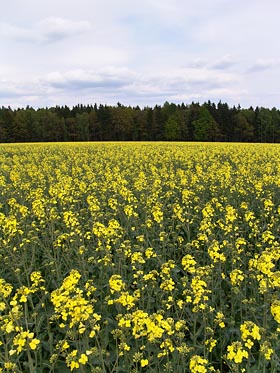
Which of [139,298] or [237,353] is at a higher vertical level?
[237,353]

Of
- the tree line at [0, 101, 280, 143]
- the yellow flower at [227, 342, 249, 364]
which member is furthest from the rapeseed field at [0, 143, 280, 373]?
the tree line at [0, 101, 280, 143]

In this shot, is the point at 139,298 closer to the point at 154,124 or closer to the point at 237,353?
the point at 237,353

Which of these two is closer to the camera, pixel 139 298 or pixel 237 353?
pixel 237 353

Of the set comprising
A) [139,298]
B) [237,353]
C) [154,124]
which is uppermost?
[154,124]

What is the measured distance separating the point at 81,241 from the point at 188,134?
60.0 metres

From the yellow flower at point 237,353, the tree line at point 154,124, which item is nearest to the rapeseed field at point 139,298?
the yellow flower at point 237,353

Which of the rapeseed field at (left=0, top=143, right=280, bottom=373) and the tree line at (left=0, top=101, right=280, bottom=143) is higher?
the tree line at (left=0, top=101, right=280, bottom=143)

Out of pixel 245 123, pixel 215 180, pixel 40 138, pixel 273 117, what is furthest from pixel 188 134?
pixel 215 180

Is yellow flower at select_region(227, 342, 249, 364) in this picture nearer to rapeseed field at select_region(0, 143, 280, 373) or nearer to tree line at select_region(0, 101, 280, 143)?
rapeseed field at select_region(0, 143, 280, 373)

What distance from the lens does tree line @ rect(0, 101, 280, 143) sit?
209 feet

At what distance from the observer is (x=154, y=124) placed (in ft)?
212

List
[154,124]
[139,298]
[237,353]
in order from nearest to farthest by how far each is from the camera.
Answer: [237,353] → [139,298] → [154,124]

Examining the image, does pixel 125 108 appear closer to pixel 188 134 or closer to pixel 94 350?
pixel 188 134

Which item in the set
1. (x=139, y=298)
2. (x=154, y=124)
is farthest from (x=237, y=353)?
(x=154, y=124)
